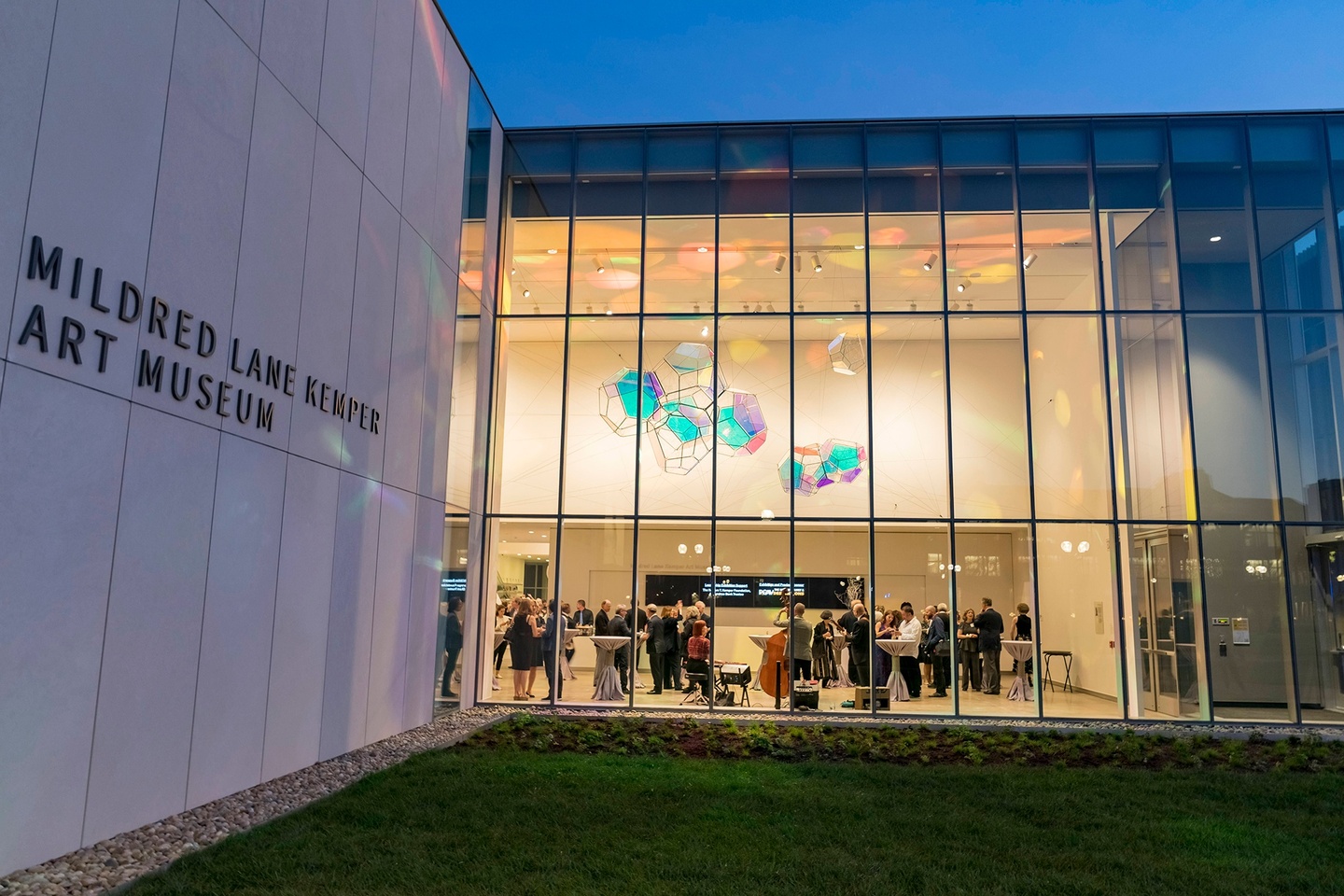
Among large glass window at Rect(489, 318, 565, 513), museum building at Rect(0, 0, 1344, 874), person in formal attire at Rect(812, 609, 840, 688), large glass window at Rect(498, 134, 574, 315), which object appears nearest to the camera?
museum building at Rect(0, 0, 1344, 874)

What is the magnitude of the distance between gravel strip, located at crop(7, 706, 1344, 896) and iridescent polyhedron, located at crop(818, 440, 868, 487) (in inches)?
135

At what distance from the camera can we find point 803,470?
47.1 feet

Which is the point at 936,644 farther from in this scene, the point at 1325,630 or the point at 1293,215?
the point at 1293,215

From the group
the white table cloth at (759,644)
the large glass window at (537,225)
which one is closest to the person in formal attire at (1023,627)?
the white table cloth at (759,644)

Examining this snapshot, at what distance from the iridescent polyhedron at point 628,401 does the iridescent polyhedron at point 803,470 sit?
2.05 meters

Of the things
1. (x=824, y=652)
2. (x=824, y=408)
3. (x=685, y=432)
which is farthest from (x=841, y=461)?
(x=824, y=652)

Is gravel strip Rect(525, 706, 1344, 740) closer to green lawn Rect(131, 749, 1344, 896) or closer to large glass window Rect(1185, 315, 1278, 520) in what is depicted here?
large glass window Rect(1185, 315, 1278, 520)

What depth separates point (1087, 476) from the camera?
13875mm

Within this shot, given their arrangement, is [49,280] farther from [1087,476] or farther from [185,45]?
[1087,476]

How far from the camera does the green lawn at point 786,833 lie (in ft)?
18.6

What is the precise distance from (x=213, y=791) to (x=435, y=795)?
1.71 metres

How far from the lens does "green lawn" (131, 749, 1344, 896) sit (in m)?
5.67

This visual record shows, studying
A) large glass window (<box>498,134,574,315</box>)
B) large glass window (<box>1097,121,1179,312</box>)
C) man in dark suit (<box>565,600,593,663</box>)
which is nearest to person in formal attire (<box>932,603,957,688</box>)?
man in dark suit (<box>565,600,593,663</box>)

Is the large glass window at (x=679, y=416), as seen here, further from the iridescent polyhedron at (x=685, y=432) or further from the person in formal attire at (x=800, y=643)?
the person in formal attire at (x=800, y=643)
